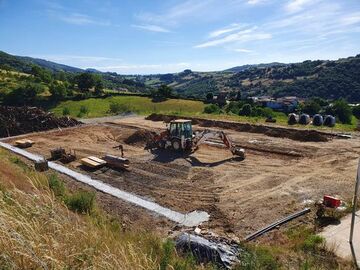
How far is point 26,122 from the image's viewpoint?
33344 millimetres

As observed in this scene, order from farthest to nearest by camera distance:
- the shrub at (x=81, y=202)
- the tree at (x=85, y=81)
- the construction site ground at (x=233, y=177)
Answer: the tree at (x=85, y=81) → the construction site ground at (x=233, y=177) → the shrub at (x=81, y=202)

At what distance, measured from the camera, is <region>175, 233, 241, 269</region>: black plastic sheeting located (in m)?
8.17

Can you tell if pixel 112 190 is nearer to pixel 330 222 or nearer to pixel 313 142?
pixel 330 222

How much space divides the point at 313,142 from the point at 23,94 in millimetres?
57476

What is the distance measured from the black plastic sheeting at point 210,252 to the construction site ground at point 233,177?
2541 mm

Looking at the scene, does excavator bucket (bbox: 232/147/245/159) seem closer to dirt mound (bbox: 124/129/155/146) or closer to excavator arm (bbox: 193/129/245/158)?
excavator arm (bbox: 193/129/245/158)

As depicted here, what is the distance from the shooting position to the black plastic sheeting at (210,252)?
26.8 ft

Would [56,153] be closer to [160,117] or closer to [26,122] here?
[26,122]

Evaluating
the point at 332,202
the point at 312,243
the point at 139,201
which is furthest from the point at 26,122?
the point at 312,243

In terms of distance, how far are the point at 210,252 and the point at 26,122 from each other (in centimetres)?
2881

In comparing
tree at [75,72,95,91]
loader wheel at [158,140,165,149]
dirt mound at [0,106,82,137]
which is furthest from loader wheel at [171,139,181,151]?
tree at [75,72,95,91]

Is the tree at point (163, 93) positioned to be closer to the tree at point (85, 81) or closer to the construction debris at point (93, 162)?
the tree at point (85, 81)

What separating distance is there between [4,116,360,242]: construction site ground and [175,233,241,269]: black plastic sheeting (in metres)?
2.54

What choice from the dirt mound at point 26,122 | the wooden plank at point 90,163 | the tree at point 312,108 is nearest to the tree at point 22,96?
the dirt mound at point 26,122
